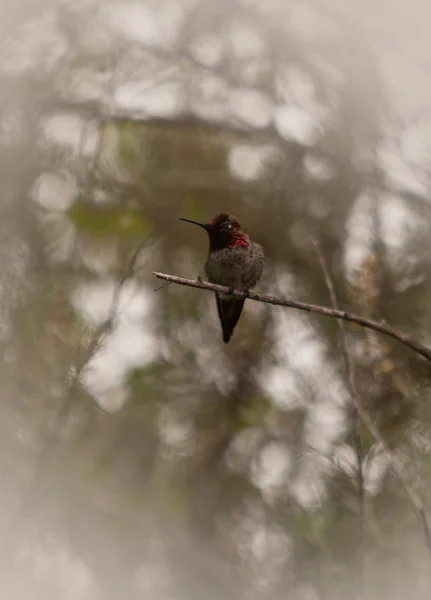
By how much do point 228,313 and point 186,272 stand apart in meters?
1.10

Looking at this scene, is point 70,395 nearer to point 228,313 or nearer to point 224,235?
point 228,313

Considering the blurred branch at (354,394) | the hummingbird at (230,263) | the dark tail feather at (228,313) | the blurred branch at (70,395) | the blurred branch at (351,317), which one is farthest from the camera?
the blurred branch at (70,395)

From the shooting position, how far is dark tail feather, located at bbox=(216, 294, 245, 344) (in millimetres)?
3463

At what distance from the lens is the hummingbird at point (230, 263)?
335 centimetres

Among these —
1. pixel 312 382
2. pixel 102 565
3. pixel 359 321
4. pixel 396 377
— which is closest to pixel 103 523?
pixel 102 565

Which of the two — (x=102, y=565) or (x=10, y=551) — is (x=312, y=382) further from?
(x=10, y=551)

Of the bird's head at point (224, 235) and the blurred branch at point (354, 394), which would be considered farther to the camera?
the bird's head at point (224, 235)

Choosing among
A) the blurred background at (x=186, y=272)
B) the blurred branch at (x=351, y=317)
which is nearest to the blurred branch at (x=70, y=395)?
the blurred background at (x=186, y=272)

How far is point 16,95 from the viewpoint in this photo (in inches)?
173

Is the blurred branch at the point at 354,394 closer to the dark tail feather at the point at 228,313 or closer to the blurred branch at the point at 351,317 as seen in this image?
the blurred branch at the point at 351,317

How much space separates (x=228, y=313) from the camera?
352cm

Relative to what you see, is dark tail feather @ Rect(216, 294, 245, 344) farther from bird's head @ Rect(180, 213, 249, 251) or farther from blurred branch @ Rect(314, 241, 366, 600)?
blurred branch @ Rect(314, 241, 366, 600)

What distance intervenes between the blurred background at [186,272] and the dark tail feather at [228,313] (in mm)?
930

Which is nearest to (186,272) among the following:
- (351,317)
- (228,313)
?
(228,313)
